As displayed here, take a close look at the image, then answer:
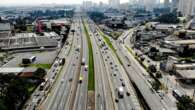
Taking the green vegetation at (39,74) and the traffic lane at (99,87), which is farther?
the green vegetation at (39,74)

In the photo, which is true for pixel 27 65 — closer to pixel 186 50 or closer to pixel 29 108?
pixel 29 108

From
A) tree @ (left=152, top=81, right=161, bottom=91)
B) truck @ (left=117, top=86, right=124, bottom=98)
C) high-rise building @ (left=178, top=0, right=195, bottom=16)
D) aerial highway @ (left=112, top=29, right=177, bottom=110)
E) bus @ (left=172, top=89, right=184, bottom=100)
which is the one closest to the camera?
aerial highway @ (left=112, top=29, right=177, bottom=110)

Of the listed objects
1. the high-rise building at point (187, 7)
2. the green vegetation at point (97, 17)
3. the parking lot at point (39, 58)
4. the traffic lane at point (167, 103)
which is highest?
the high-rise building at point (187, 7)

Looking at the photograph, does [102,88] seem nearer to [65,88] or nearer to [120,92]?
[120,92]

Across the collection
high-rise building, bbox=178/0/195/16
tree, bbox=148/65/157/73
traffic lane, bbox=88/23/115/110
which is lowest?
traffic lane, bbox=88/23/115/110

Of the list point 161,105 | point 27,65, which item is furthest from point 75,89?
point 27,65

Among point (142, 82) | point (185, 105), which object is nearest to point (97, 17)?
point (142, 82)

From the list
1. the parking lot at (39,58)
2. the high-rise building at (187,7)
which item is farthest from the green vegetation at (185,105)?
the high-rise building at (187,7)

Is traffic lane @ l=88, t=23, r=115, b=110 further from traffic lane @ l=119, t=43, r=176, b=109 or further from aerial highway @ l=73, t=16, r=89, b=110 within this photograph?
traffic lane @ l=119, t=43, r=176, b=109

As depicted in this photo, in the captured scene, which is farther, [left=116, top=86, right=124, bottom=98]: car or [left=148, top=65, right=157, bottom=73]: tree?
[left=148, top=65, right=157, bottom=73]: tree

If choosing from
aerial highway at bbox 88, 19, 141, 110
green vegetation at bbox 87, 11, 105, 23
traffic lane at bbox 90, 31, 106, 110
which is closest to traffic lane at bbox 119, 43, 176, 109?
aerial highway at bbox 88, 19, 141, 110

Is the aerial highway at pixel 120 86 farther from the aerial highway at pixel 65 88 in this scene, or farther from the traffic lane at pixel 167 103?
the aerial highway at pixel 65 88
